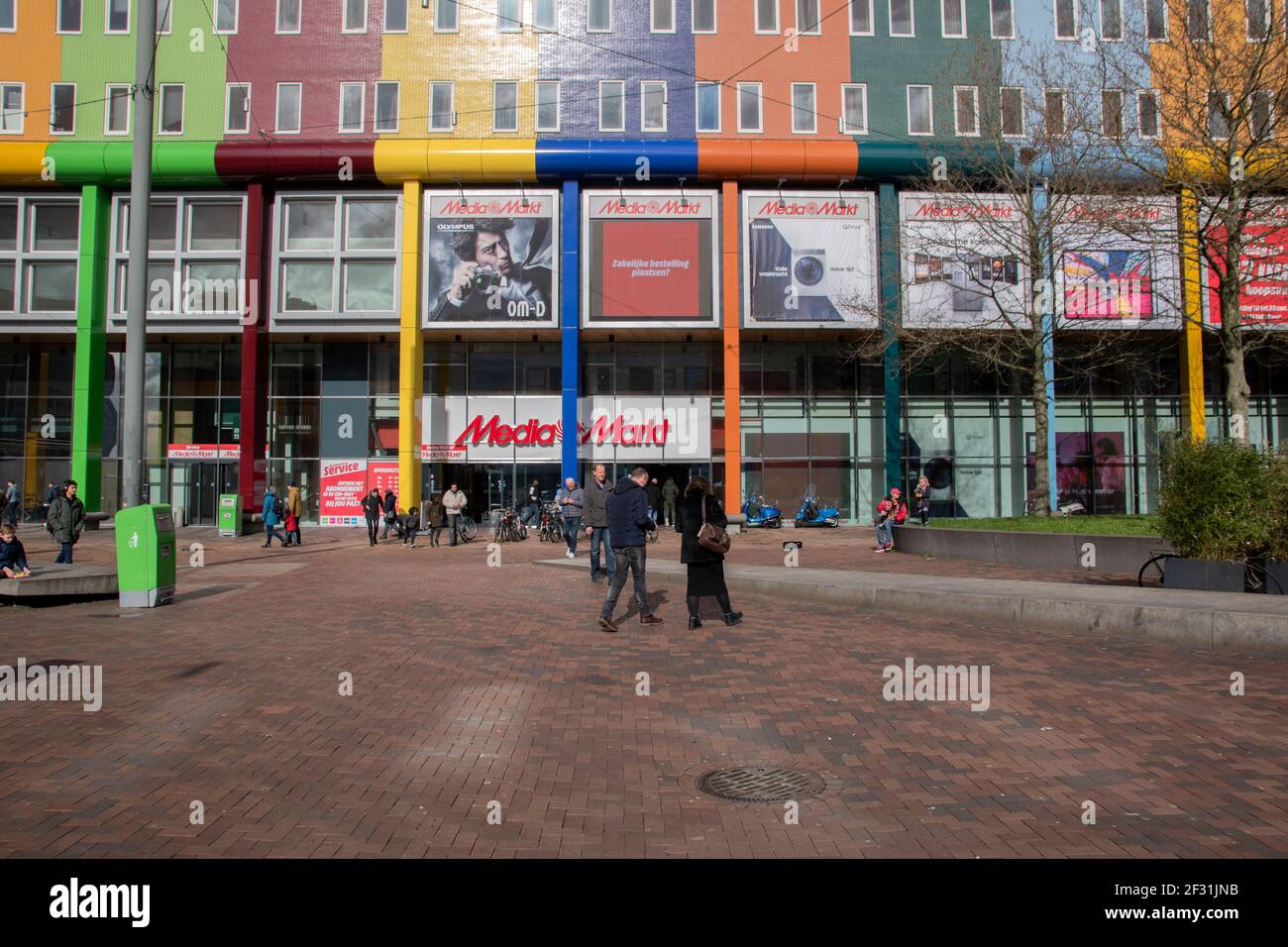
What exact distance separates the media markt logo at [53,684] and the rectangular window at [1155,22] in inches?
828

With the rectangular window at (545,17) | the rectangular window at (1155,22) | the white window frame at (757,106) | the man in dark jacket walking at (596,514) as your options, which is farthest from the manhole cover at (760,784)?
the rectangular window at (545,17)

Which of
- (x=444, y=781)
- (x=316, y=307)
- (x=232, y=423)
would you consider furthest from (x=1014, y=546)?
(x=232, y=423)

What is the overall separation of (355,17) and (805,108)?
1600 cm

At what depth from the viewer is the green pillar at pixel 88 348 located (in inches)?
1158

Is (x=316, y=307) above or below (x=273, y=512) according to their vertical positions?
above

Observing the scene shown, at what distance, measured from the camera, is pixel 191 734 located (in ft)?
19.2

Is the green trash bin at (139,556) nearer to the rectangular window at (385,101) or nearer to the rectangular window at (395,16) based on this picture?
the rectangular window at (385,101)

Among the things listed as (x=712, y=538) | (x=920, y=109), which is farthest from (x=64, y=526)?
(x=920, y=109)

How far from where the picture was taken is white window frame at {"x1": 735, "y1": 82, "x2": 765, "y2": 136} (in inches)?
1202
